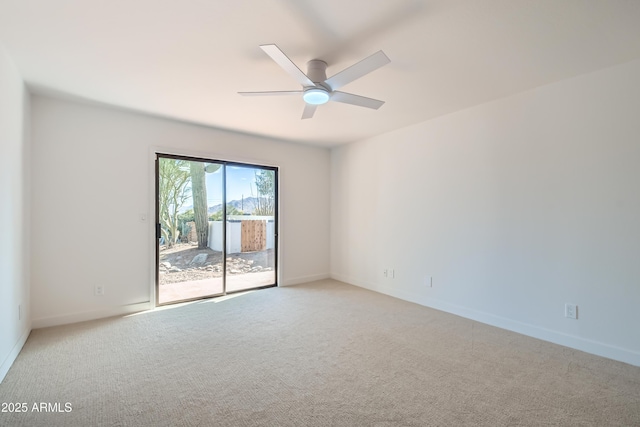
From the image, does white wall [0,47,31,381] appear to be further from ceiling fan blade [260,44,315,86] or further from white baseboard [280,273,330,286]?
white baseboard [280,273,330,286]

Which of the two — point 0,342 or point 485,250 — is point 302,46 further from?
point 0,342

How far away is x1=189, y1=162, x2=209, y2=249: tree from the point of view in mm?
4117

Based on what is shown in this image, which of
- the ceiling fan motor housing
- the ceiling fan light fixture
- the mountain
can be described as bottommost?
the mountain

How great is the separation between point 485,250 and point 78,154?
4.69m

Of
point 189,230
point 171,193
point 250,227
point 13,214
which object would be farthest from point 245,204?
point 13,214

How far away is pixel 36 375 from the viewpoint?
2.17 m

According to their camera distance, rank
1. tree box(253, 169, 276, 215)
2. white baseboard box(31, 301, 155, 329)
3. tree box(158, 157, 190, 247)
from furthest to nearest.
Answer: tree box(253, 169, 276, 215) < tree box(158, 157, 190, 247) < white baseboard box(31, 301, 155, 329)

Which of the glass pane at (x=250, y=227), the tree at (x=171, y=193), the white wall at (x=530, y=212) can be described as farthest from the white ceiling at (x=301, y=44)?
the glass pane at (x=250, y=227)

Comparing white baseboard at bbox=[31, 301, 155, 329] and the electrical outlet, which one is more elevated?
the electrical outlet

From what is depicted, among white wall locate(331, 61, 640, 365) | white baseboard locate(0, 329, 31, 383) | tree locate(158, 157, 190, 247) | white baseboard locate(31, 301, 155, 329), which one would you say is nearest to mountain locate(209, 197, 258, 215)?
tree locate(158, 157, 190, 247)

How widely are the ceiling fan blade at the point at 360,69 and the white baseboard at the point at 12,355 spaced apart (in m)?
3.18

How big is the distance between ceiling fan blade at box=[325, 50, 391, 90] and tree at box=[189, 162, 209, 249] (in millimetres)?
2567

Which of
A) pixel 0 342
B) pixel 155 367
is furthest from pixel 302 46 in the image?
pixel 0 342

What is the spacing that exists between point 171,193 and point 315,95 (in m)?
2.55
